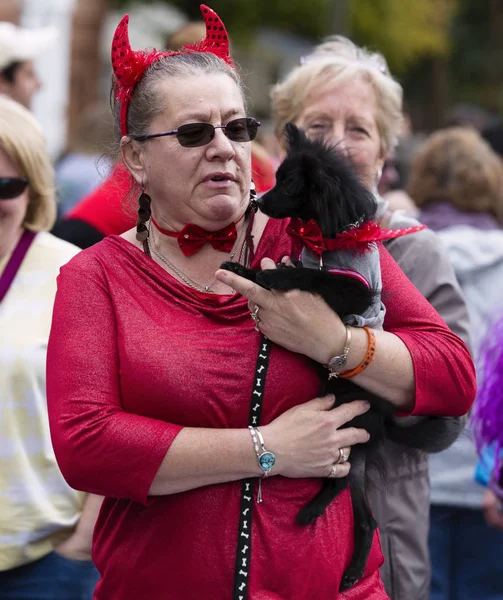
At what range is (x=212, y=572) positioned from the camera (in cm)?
237

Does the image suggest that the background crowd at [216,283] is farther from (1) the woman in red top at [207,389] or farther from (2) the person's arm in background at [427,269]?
(1) the woman in red top at [207,389]

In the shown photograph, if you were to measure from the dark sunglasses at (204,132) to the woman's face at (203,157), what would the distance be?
0.04 feet

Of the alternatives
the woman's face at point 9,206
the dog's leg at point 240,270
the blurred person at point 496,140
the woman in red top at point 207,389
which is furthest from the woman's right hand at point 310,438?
the blurred person at point 496,140

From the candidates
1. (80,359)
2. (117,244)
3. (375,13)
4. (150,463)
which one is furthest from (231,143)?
(375,13)

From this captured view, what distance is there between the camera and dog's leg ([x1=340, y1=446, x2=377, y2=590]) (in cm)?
248

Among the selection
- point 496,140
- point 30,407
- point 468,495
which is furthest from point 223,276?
point 496,140

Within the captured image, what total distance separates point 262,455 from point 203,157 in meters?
0.81

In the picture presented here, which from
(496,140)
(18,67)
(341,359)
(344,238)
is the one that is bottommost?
(341,359)

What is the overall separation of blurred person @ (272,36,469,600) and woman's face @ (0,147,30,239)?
1.03 metres

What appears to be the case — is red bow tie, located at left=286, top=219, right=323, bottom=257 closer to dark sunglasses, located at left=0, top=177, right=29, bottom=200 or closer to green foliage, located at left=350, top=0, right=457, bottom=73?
dark sunglasses, located at left=0, top=177, right=29, bottom=200

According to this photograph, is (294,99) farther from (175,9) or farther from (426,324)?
(175,9)

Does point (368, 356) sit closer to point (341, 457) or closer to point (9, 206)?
point (341, 457)

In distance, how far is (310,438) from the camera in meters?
2.40

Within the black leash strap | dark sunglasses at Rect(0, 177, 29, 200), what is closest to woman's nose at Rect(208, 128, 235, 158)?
the black leash strap
